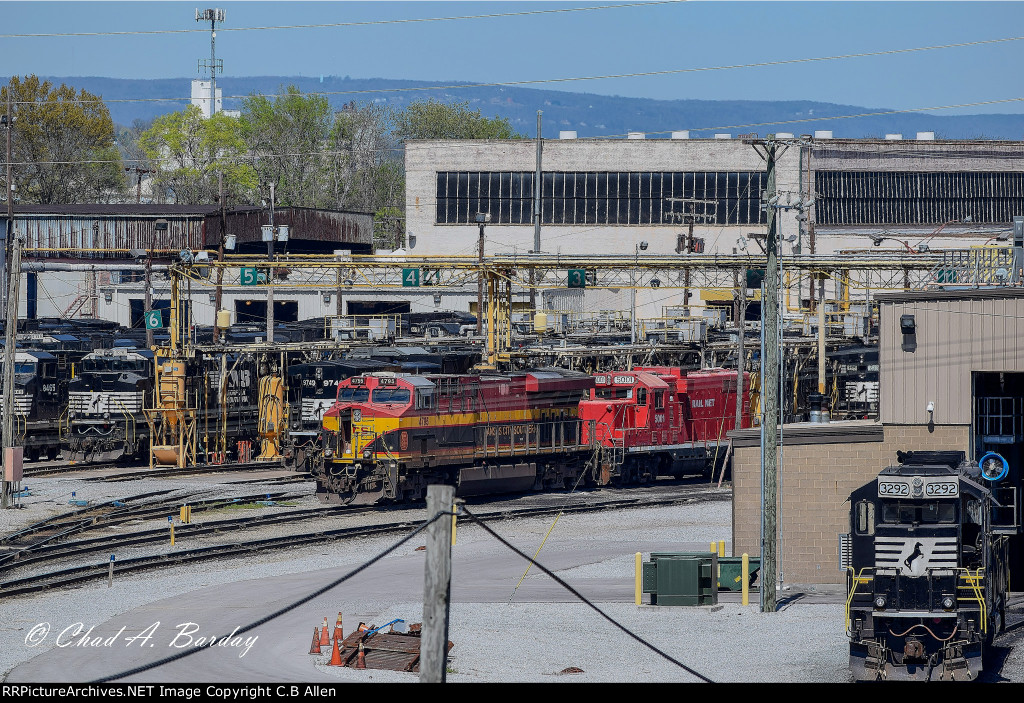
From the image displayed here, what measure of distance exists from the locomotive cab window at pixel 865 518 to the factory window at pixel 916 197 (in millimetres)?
69851

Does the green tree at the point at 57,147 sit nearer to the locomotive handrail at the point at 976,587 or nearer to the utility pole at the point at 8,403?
the utility pole at the point at 8,403

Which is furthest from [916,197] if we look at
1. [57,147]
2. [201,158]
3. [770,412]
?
[201,158]

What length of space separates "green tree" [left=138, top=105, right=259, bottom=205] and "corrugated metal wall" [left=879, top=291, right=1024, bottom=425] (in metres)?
110

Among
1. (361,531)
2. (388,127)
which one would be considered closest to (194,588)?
(361,531)

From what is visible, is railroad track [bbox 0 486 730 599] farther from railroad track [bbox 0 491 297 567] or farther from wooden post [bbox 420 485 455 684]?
wooden post [bbox 420 485 455 684]

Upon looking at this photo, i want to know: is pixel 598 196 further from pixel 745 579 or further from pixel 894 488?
pixel 894 488

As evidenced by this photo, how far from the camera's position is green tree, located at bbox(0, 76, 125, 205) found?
398ft

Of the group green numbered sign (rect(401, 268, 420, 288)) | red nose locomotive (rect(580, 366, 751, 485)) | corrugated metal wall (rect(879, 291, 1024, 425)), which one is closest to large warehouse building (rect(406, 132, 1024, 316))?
green numbered sign (rect(401, 268, 420, 288))

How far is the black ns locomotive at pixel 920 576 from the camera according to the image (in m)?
19.6

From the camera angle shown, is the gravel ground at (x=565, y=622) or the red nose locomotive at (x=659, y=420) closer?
the gravel ground at (x=565, y=622)

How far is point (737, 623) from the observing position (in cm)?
2495

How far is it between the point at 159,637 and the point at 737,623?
10.1m

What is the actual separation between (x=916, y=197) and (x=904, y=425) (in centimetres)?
6489

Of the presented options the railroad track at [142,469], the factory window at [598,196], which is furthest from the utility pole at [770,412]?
the factory window at [598,196]
